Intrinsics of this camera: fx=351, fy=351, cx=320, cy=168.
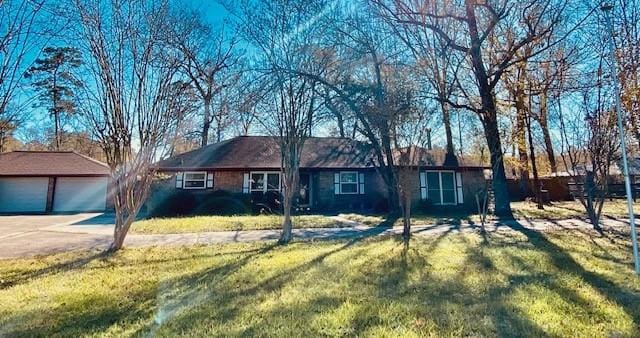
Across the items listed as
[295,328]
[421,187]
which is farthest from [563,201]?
[295,328]

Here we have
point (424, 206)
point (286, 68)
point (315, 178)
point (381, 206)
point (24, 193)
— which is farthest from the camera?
point (24, 193)

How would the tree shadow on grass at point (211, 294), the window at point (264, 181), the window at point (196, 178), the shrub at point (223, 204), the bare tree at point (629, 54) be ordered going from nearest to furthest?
the tree shadow on grass at point (211, 294) < the bare tree at point (629, 54) < the shrub at point (223, 204) < the window at point (196, 178) < the window at point (264, 181)

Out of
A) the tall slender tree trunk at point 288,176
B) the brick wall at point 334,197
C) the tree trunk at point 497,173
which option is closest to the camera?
the tall slender tree trunk at point 288,176

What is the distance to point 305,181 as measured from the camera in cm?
2023

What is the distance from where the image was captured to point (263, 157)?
19891 mm

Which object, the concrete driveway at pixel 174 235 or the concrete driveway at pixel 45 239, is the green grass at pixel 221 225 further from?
the concrete driveway at pixel 45 239

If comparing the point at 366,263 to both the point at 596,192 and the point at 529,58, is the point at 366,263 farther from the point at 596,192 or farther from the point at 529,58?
the point at 529,58

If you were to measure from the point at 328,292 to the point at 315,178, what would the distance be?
594 inches

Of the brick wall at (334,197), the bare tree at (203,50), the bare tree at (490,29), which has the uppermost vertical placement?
the bare tree at (490,29)

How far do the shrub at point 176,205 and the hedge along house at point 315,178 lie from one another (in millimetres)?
681

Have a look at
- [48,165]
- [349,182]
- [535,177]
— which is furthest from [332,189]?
[48,165]

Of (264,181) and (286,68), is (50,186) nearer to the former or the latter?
(264,181)

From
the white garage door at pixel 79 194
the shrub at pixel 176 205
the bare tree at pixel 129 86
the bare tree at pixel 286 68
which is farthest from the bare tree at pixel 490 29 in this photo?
the white garage door at pixel 79 194

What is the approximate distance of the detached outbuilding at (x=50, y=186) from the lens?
20.6 m
